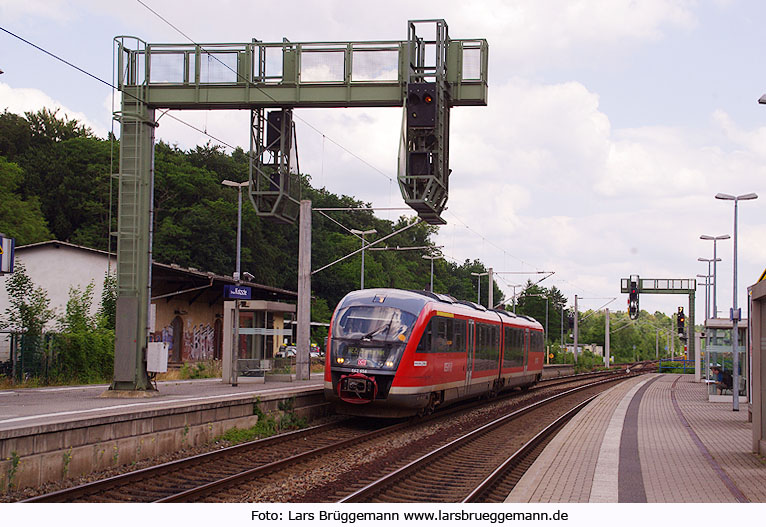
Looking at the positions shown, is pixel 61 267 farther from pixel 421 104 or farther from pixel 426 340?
pixel 421 104

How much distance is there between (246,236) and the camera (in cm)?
7244

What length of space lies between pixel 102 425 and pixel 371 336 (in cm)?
746

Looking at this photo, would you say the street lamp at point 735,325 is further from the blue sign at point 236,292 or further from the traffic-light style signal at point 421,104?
the blue sign at point 236,292

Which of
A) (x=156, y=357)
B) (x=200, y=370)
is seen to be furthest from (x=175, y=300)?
(x=156, y=357)

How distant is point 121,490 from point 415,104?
1027 cm

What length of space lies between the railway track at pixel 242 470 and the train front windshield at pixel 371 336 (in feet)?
4.88

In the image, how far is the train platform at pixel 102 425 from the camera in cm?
1100

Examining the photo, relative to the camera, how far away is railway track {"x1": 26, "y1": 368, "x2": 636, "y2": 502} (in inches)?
420

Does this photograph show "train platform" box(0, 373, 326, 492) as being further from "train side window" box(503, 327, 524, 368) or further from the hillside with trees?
the hillside with trees

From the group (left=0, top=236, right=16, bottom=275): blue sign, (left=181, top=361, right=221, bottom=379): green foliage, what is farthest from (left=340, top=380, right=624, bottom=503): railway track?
(left=181, top=361, right=221, bottom=379): green foliage

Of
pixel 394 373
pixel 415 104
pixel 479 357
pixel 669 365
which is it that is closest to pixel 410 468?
pixel 394 373

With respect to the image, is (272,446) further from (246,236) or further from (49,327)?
(246,236)

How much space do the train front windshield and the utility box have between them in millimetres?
3855

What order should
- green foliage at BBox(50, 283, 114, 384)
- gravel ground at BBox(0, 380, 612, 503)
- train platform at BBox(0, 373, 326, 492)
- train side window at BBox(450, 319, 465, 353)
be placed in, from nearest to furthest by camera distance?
1. gravel ground at BBox(0, 380, 612, 503)
2. train platform at BBox(0, 373, 326, 492)
3. train side window at BBox(450, 319, 465, 353)
4. green foliage at BBox(50, 283, 114, 384)
